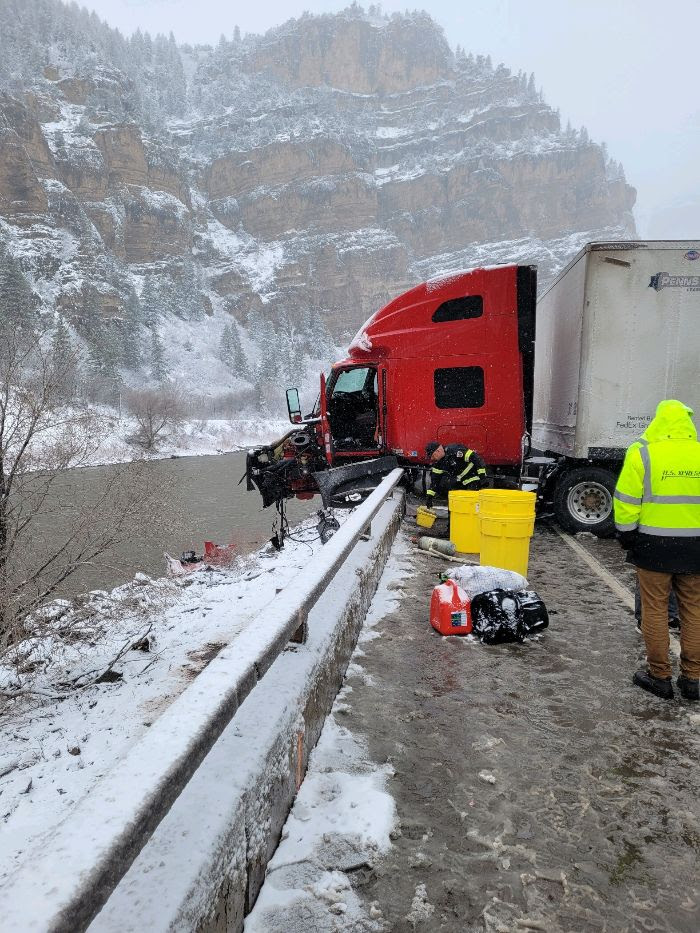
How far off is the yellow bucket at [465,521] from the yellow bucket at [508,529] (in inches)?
40.2

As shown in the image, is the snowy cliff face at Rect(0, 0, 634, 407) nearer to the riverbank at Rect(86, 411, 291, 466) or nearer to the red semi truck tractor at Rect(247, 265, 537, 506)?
the riverbank at Rect(86, 411, 291, 466)

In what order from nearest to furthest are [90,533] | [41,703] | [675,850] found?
[675,850] < [41,703] < [90,533]

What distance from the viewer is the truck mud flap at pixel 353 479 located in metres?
9.45

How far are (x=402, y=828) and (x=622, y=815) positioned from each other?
3.18 feet

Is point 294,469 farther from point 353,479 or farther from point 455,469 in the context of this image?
point 455,469

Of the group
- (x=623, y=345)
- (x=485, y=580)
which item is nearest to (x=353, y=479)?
(x=623, y=345)

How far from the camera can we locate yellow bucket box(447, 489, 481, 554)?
6770 millimetres

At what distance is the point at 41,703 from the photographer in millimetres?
7859

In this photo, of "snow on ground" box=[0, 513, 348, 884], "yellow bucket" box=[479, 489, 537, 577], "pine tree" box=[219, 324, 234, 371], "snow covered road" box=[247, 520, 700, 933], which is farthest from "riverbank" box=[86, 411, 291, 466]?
"snow covered road" box=[247, 520, 700, 933]

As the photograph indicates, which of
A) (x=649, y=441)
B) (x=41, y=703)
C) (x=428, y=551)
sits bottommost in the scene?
(x=41, y=703)

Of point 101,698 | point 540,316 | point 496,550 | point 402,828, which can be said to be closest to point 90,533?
point 101,698

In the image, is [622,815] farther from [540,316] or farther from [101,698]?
[540,316]

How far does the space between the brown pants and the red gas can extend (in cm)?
126

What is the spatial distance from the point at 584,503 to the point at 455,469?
1.96m
